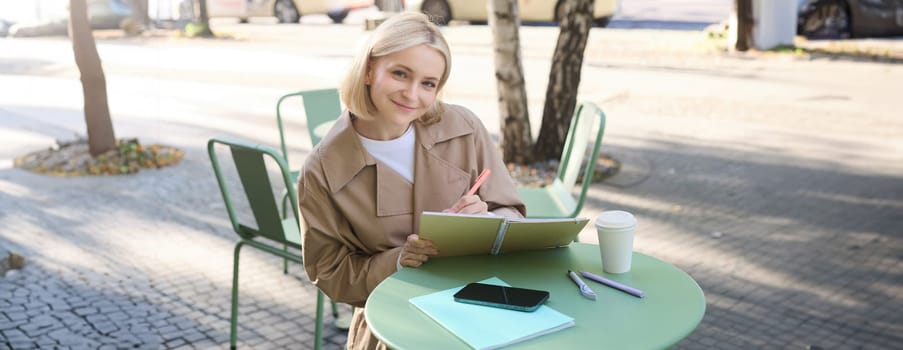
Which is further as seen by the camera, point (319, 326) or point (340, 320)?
point (340, 320)

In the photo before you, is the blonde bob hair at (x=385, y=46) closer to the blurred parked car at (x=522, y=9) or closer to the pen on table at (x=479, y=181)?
the pen on table at (x=479, y=181)

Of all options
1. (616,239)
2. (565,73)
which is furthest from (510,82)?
(616,239)

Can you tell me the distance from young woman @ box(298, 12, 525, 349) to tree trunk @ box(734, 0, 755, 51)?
1274 cm

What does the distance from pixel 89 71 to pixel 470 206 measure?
20.4ft

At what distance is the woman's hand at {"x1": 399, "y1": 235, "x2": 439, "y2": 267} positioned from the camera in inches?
98.3

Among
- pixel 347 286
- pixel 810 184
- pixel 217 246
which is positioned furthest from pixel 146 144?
pixel 347 286

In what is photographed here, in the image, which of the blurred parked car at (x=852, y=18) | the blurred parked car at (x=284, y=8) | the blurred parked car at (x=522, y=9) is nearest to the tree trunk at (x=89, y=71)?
the blurred parked car at (x=852, y=18)

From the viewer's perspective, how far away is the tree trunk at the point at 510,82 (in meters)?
7.21

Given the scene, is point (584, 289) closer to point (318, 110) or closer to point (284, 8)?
point (318, 110)

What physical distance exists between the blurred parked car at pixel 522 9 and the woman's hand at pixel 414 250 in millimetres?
18142

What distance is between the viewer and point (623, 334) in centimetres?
212

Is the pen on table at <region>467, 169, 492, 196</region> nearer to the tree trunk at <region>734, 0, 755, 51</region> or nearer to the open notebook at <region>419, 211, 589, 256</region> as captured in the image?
the open notebook at <region>419, 211, 589, 256</region>

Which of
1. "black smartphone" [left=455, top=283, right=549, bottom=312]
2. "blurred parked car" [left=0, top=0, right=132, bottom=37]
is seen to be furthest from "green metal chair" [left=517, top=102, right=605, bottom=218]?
"blurred parked car" [left=0, top=0, right=132, bottom=37]

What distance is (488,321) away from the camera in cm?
216
